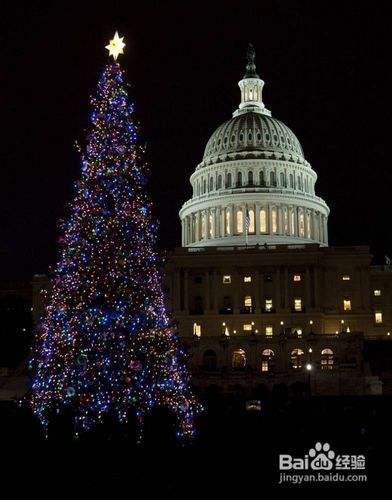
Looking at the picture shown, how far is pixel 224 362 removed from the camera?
93.1 meters

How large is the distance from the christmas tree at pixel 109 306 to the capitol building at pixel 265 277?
42.3 m

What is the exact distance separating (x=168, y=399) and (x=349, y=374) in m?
47.0

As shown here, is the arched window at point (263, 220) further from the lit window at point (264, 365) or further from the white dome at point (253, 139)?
the lit window at point (264, 365)

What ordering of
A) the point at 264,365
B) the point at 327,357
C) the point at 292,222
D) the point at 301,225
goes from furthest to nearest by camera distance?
the point at 301,225 < the point at 292,222 < the point at 264,365 < the point at 327,357

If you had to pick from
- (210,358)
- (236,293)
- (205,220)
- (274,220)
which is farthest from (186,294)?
(205,220)

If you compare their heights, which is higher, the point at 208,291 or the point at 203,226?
the point at 203,226

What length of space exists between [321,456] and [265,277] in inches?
3833

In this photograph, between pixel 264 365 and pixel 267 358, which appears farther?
pixel 267 358

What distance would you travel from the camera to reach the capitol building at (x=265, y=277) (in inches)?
3499

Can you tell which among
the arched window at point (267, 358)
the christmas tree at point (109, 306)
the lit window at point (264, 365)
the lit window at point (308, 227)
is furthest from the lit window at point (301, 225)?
the christmas tree at point (109, 306)

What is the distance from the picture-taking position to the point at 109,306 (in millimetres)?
31812

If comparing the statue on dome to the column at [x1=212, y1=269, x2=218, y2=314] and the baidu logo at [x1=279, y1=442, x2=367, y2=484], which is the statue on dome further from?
the baidu logo at [x1=279, y1=442, x2=367, y2=484]

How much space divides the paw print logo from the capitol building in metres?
53.2

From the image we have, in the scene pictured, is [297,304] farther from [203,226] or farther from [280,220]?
[203,226]
